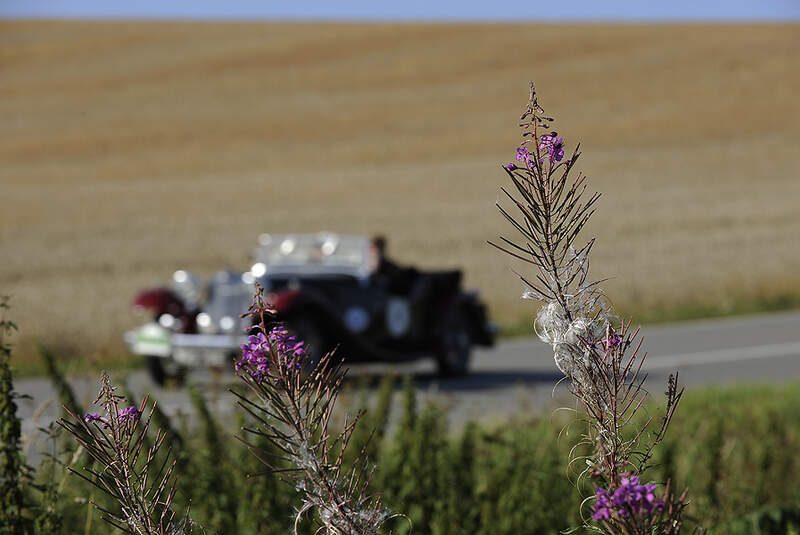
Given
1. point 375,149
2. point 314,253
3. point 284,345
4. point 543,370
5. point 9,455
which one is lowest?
point 543,370

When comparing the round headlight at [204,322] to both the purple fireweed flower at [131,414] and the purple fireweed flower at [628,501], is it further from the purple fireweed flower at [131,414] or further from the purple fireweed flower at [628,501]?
the purple fireweed flower at [628,501]

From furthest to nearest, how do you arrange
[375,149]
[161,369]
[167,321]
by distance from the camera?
[375,149]
[161,369]
[167,321]

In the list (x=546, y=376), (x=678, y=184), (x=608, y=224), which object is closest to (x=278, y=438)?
(x=546, y=376)

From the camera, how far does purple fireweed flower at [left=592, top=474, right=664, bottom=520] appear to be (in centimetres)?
137

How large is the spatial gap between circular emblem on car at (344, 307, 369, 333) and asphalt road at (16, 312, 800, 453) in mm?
414

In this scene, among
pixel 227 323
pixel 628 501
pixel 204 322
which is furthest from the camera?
Answer: pixel 204 322

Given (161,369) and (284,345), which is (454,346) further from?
(284,345)

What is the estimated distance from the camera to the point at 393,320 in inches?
449

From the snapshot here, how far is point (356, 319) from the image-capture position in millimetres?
11070

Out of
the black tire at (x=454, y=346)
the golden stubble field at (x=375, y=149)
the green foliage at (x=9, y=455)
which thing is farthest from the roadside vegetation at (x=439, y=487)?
the golden stubble field at (x=375, y=149)

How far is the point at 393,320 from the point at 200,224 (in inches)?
864

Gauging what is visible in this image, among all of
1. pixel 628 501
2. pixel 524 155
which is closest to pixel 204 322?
pixel 524 155

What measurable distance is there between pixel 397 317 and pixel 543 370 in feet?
6.93

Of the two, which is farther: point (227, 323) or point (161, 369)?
Result: point (161, 369)
